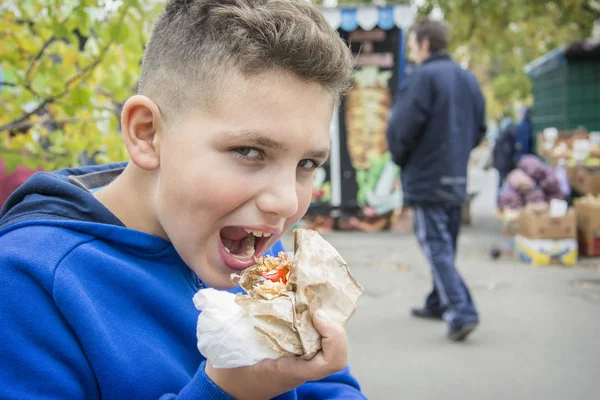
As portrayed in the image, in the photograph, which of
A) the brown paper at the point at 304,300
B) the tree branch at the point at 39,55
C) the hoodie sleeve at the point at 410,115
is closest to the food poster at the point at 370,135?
the hoodie sleeve at the point at 410,115

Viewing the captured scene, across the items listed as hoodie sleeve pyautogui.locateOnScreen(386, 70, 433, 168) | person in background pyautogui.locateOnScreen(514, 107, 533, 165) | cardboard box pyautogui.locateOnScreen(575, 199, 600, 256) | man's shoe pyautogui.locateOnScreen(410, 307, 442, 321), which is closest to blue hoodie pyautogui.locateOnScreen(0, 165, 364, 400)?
hoodie sleeve pyautogui.locateOnScreen(386, 70, 433, 168)

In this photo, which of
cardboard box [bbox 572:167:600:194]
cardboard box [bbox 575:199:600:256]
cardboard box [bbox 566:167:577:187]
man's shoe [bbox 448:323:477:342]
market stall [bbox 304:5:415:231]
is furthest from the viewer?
market stall [bbox 304:5:415:231]

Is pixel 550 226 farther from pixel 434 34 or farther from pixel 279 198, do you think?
pixel 279 198

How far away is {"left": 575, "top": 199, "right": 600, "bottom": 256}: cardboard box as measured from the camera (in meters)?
8.44

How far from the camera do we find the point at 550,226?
321 inches

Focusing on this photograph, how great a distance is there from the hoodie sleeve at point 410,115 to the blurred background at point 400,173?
0.57 metres

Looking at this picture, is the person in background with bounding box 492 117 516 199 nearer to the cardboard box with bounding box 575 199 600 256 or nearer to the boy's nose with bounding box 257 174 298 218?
the cardboard box with bounding box 575 199 600 256

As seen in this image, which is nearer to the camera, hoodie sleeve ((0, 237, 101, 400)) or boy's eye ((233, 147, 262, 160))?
hoodie sleeve ((0, 237, 101, 400))

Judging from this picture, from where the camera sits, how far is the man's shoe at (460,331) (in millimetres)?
5207

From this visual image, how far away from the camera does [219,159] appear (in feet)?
4.41

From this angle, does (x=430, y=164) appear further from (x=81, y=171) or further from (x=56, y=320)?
(x=56, y=320)

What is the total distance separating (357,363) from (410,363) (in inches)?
15.6

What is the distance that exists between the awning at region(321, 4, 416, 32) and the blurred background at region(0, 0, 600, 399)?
2cm

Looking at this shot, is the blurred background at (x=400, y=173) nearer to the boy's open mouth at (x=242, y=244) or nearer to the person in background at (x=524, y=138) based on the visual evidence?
the person in background at (x=524, y=138)
